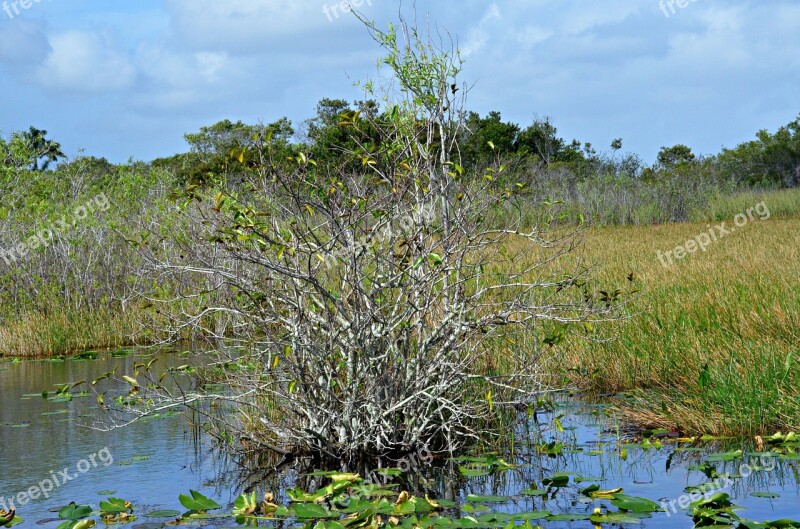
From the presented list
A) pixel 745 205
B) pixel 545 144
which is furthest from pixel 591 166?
pixel 745 205

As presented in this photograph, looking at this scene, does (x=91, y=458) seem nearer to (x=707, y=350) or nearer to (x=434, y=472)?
(x=434, y=472)

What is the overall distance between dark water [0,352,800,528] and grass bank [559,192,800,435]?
0.41 meters

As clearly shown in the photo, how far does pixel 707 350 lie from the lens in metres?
8.61

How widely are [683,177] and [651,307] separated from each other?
89.0 feet

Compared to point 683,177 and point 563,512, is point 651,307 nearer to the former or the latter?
point 563,512

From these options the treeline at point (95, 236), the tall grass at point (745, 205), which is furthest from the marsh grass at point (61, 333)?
the tall grass at point (745, 205)

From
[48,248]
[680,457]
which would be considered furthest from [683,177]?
[680,457]

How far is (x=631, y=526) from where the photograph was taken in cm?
518

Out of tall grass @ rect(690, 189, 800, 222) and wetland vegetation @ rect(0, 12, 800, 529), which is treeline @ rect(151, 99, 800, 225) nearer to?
tall grass @ rect(690, 189, 800, 222)

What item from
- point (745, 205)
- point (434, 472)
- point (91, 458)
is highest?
point (745, 205)

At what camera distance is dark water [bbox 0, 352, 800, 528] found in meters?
5.72

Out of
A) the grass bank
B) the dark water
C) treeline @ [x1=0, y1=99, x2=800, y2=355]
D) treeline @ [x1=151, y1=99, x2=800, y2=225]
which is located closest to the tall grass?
treeline @ [x1=151, y1=99, x2=800, y2=225]

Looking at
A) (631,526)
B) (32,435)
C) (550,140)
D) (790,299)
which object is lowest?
(631,526)

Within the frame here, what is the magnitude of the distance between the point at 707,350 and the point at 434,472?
10.9 feet
